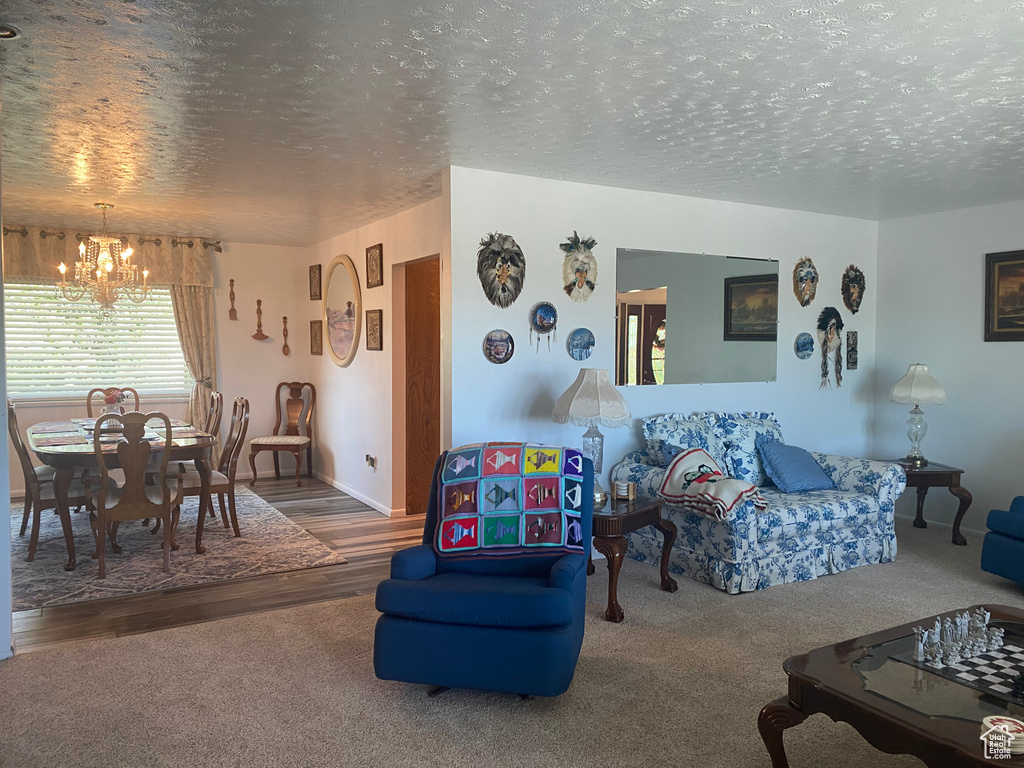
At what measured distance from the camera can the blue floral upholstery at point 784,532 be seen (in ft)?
14.1

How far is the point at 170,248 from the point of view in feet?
24.2

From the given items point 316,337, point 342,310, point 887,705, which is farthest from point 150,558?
point 887,705

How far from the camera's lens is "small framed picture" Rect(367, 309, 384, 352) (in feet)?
20.6

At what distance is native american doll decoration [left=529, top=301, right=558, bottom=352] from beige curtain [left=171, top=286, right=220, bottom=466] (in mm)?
4269

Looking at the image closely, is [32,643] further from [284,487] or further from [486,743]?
[284,487]

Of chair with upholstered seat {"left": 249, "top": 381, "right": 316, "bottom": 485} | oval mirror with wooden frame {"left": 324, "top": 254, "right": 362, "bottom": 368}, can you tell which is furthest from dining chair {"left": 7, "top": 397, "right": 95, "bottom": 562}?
chair with upholstered seat {"left": 249, "top": 381, "right": 316, "bottom": 485}

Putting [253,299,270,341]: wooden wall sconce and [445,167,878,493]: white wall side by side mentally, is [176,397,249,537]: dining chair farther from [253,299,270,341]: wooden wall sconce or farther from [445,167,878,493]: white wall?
[253,299,270,341]: wooden wall sconce

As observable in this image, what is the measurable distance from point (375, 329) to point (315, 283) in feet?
5.81

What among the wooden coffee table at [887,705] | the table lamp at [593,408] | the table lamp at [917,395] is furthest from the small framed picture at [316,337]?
the wooden coffee table at [887,705]

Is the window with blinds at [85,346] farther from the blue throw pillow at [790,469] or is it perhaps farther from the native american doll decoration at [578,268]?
the blue throw pillow at [790,469]

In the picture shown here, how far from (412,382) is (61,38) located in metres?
3.86

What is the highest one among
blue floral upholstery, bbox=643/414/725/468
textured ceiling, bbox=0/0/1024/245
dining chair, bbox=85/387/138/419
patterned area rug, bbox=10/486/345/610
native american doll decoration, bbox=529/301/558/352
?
textured ceiling, bbox=0/0/1024/245

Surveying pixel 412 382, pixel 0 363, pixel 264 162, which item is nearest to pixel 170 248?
pixel 412 382

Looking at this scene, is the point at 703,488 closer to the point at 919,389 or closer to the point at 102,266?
the point at 919,389
